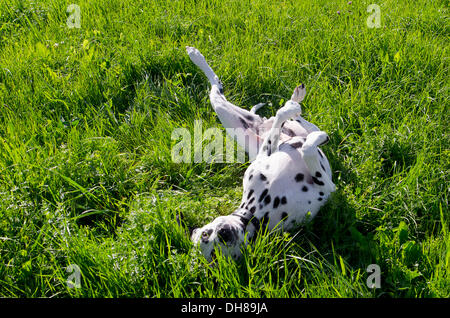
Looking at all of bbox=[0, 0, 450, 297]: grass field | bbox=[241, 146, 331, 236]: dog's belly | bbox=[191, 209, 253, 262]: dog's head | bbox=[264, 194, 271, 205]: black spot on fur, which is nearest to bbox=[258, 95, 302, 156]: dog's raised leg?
bbox=[241, 146, 331, 236]: dog's belly

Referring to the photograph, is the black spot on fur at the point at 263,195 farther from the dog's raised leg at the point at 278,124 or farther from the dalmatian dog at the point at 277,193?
the dog's raised leg at the point at 278,124

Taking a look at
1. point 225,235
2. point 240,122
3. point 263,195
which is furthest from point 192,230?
point 240,122

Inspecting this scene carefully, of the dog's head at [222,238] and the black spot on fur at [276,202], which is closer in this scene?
the dog's head at [222,238]

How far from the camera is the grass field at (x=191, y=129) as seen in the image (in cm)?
241

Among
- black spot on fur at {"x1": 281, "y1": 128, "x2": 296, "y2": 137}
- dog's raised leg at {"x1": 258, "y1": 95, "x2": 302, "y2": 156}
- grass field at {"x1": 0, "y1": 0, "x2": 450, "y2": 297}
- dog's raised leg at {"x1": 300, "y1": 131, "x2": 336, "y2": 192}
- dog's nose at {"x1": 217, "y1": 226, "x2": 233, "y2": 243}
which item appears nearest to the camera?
dog's nose at {"x1": 217, "y1": 226, "x2": 233, "y2": 243}

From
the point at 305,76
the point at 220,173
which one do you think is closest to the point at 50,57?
the point at 220,173

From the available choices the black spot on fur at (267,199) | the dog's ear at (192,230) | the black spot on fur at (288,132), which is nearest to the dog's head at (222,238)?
the dog's ear at (192,230)

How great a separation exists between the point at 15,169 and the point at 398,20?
4.00m

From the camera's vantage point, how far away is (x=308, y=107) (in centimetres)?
371

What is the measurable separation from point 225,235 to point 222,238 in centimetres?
2

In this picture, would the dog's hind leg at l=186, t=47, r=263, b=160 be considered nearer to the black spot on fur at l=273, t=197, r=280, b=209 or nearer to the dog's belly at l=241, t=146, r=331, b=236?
the dog's belly at l=241, t=146, r=331, b=236

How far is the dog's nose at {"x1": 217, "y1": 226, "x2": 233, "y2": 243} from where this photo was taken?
2.30 metres

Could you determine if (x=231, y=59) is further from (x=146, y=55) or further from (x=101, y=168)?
(x=101, y=168)

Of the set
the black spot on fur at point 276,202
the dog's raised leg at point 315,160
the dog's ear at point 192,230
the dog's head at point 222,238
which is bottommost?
the dog's ear at point 192,230
